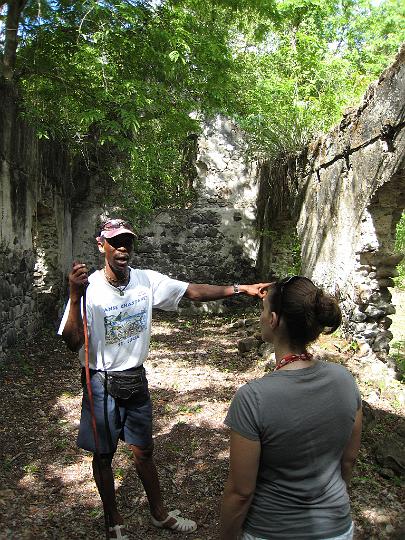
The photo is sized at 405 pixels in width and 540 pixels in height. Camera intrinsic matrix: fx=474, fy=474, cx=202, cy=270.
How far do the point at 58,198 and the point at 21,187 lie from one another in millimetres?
2039

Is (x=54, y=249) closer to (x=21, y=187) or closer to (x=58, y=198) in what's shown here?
(x=58, y=198)

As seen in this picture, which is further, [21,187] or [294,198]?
[294,198]

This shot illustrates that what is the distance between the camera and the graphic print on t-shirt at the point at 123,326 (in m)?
2.57

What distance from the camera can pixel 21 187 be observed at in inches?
268

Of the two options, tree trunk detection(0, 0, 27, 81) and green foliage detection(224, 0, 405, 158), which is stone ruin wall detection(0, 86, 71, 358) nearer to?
tree trunk detection(0, 0, 27, 81)

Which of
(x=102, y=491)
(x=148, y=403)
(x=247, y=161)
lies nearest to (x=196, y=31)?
(x=247, y=161)

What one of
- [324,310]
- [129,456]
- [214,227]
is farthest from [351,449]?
[214,227]

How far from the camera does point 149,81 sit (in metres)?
6.22

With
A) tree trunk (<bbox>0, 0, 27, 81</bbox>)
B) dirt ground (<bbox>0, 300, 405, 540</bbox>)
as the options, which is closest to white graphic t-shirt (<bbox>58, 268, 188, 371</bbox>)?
dirt ground (<bbox>0, 300, 405, 540</bbox>)

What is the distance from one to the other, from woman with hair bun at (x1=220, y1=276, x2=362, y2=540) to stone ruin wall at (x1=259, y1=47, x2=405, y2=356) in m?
3.54

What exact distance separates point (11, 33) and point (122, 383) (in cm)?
596

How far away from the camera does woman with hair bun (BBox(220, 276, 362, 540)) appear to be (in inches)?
55.7

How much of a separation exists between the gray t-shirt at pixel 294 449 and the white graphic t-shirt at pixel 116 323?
1.25 m

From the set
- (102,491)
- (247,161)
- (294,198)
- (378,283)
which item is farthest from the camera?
(247,161)
